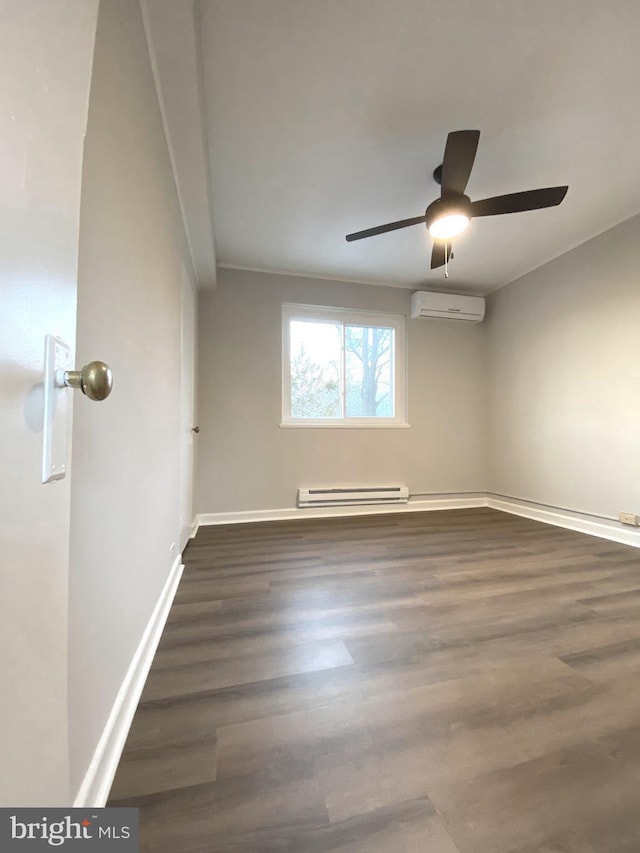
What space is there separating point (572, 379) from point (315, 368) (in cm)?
252

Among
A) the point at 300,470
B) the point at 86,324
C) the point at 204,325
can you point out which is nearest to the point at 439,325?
the point at 300,470

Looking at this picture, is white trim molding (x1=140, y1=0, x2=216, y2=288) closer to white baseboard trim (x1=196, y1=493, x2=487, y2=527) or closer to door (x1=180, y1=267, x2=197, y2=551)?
door (x1=180, y1=267, x2=197, y2=551)

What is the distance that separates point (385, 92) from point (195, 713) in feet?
9.03

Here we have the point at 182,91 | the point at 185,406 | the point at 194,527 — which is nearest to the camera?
the point at 182,91

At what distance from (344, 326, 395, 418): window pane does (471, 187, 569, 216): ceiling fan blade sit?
1.85m

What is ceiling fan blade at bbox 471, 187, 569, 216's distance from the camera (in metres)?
1.74

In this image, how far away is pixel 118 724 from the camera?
3.00ft

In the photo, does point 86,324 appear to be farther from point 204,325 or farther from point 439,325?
point 439,325

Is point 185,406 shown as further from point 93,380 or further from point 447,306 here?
point 447,306

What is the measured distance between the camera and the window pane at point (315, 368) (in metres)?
3.51

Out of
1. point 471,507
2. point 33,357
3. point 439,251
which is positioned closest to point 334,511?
point 471,507

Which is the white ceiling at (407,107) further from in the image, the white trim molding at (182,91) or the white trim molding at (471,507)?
the white trim molding at (471,507)

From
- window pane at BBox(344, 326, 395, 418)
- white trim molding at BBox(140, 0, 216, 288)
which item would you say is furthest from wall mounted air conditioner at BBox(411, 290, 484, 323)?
white trim molding at BBox(140, 0, 216, 288)

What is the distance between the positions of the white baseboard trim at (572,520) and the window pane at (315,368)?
2.24 meters
